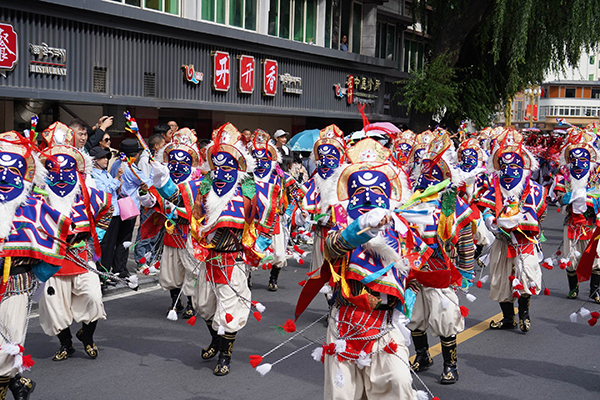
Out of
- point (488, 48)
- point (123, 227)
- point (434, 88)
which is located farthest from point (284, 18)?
point (123, 227)

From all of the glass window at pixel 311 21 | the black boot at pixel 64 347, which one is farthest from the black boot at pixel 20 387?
the glass window at pixel 311 21

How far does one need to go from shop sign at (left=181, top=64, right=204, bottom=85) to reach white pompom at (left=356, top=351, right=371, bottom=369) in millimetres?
12704

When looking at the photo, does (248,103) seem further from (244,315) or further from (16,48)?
(244,315)

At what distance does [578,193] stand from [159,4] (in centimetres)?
1028

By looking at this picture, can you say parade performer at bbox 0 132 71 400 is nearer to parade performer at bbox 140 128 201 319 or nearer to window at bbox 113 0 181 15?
parade performer at bbox 140 128 201 319

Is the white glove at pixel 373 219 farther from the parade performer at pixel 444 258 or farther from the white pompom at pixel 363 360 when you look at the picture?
the parade performer at pixel 444 258

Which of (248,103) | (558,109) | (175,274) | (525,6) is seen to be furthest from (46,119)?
(558,109)

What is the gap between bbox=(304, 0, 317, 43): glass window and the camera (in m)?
20.3

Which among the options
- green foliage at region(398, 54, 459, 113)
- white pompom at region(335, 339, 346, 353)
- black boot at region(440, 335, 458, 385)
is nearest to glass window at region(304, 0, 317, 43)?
green foliage at region(398, 54, 459, 113)

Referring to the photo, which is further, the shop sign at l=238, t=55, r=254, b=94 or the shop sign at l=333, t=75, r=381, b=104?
the shop sign at l=333, t=75, r=381, b=104

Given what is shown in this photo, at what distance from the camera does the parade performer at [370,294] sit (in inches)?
155

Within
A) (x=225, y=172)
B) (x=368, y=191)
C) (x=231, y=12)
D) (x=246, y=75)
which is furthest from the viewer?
(x=246, y=75)

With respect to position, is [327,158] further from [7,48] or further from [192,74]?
[192,74]

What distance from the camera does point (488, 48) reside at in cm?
2434
